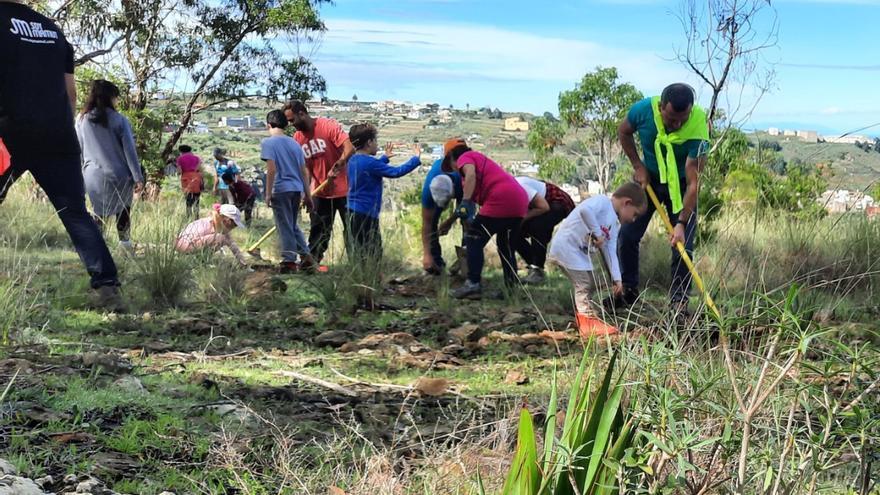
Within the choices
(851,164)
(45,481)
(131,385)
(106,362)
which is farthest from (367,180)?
(45,481)

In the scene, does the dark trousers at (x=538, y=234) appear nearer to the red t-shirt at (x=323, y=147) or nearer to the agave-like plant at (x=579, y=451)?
the red t-shirt at (x=323, y=147)

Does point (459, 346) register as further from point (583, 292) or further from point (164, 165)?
point (164, 165)

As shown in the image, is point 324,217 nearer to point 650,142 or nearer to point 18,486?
point 650,142

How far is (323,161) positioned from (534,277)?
2240mm

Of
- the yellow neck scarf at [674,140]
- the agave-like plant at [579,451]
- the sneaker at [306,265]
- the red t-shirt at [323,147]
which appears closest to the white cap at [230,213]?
the sneaker at [306,265]

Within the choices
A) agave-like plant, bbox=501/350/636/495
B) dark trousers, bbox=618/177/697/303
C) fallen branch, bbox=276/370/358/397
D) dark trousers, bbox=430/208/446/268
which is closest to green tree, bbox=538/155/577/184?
dark trousers, bbox=430/208/446/268

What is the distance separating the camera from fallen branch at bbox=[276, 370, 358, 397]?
4.71 m

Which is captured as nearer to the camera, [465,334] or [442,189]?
[465,334]

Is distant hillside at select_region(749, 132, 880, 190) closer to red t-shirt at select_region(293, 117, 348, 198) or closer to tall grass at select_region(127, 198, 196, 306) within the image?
tall grass at select_region(127, 198, 196, 306)

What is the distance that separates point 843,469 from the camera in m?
3.83

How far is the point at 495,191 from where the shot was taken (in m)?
8.32

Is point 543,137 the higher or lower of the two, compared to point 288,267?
lower

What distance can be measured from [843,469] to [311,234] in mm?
6683

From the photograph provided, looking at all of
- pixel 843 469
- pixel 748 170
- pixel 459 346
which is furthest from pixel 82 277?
pixel 748 170
